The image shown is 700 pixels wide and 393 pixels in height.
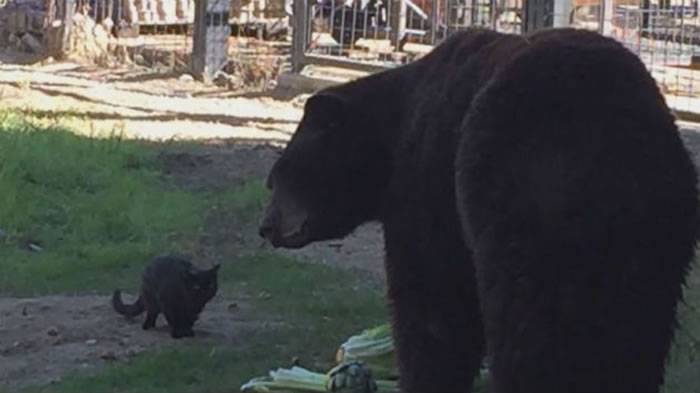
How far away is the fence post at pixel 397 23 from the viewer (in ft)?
66.3

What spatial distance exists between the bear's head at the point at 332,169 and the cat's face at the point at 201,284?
6.15 ft

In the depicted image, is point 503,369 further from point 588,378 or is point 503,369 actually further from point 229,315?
point 229,315

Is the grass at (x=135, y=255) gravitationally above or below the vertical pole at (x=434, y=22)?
below

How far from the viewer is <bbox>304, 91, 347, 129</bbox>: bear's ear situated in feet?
21.2

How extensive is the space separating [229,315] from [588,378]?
4.29m

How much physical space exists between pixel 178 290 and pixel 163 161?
558 cm

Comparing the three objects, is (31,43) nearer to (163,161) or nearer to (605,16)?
(605,16)

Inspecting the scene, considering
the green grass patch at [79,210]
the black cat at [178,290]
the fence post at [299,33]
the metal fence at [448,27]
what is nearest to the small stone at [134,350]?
the black cat at [178,290]

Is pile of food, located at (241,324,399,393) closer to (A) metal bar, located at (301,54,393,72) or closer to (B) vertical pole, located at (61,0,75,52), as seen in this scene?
(A) metal bar, located at (301,54,393,72)

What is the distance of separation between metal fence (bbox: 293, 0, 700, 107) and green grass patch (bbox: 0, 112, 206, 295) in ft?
17.9

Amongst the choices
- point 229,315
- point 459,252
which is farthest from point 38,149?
point 459,252

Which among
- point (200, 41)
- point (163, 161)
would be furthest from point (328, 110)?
point (200, 41)

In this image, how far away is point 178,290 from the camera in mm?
8414

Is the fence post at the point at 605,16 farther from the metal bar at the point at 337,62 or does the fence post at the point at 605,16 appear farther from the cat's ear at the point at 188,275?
the cat's ear at the point at 188,275
